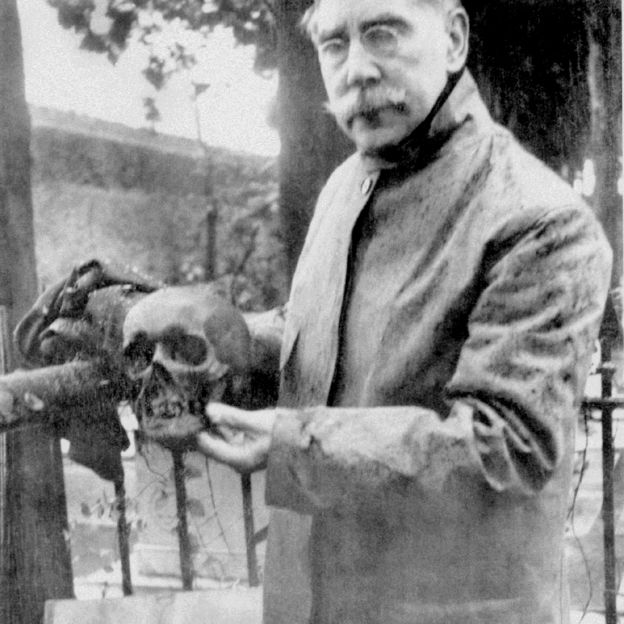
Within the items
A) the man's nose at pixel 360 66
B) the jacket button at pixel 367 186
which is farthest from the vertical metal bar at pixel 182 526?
the man's nose at pixel 360 66

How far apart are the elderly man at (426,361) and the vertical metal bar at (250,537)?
0.37 meters

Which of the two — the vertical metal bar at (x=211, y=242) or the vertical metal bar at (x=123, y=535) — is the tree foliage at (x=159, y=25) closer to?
the vertical metal bar at (x=211, y=242)

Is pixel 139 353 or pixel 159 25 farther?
pixel 159 25

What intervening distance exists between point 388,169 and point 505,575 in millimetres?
407

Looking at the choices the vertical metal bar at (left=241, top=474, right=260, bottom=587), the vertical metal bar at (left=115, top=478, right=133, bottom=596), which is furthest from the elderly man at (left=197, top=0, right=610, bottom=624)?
the vertical metal bar at (left=115, top=478, right=133, bottom=596)

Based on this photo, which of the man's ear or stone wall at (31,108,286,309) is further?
stone wall at (31,108,286,309)

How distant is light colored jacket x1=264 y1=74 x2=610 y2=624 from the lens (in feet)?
2.29

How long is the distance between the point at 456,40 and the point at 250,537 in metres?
0.82

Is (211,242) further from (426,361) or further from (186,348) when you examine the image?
(426,361)

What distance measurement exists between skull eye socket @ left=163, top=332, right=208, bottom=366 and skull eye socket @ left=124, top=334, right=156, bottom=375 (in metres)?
0.03

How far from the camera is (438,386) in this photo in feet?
2.59

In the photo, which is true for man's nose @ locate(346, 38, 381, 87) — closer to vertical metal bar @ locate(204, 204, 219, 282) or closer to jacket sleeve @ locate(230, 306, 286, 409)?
jacket sleeve @ locate(230, 306, 286, 409)

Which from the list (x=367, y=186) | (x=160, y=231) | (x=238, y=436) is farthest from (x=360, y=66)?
(x=160, y=231)

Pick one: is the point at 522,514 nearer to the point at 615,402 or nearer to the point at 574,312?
the point at 574,312
